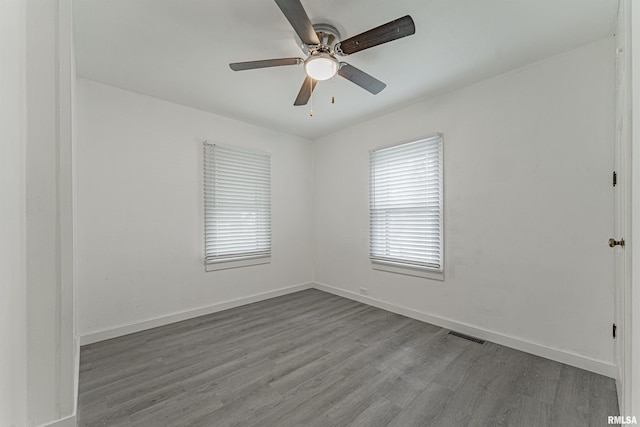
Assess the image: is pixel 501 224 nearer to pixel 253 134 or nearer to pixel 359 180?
pixel 359 180

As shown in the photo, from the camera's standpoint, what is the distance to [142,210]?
10.3ft

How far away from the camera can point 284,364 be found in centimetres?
233

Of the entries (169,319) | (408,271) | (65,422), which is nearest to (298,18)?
(65,422)

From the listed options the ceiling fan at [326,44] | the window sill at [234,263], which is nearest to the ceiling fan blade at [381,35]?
the ceiling fan at [326,44]

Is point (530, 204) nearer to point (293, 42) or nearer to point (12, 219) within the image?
point (293, 42)

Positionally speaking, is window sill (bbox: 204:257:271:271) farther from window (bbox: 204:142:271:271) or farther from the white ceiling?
the white ceiling

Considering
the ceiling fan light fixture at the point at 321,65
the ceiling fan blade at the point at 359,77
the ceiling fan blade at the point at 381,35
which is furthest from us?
the ceiling fan blade at the point at 359,77

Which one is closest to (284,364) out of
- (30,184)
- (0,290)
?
(0,290)

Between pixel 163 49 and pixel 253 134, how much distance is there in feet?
6.16

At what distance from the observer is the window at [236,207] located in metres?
3.66

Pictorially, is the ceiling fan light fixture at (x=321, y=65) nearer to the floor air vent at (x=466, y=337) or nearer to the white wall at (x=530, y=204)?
the white wall at (x=530, y=204)

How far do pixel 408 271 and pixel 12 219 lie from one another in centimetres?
Answer: 346

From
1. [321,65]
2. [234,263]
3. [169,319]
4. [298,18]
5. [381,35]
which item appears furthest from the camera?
[234,263]

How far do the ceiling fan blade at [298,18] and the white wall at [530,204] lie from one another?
145cm
